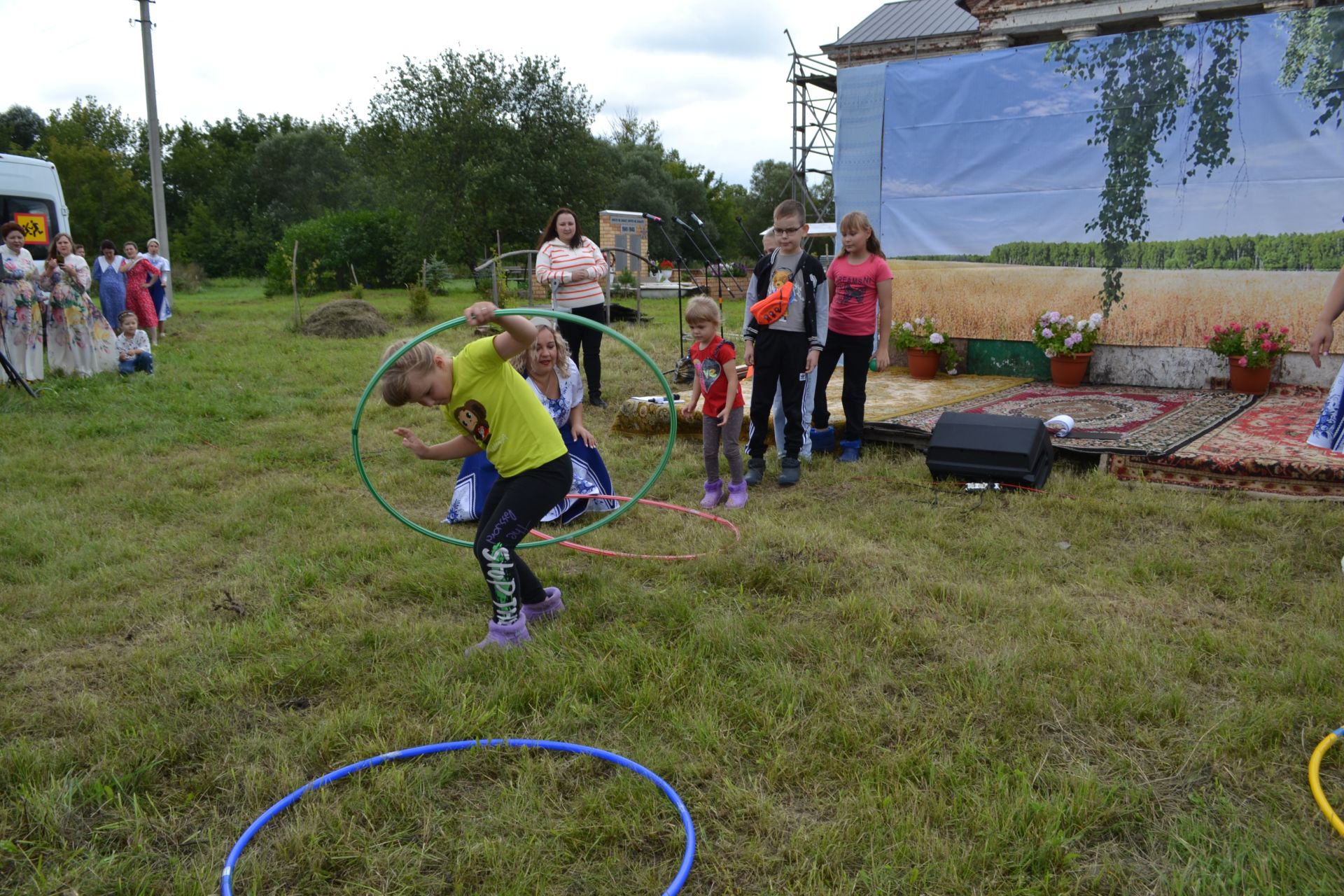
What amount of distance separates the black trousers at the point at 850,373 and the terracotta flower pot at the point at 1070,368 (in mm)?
3306

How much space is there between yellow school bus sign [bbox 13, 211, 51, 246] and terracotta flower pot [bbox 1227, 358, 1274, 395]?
14359 millimetres

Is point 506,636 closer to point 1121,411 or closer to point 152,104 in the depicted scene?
point 1121,411

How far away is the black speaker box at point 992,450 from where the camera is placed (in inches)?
205

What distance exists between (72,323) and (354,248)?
20.9 metres

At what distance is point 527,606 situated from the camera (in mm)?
3607

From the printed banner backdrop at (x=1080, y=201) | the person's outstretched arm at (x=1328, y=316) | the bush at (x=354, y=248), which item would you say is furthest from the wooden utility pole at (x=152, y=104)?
the person's outstretched arm at (x=1328, y=316)

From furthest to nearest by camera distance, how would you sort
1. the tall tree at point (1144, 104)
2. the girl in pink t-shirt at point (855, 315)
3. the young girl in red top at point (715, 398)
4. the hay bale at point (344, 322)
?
the hay bale at point (344, 322) < the tall tree at point (1144, 104) < the girl in pink t-shirt at point (855, 315) < the young girl in red top at point (715, 398)

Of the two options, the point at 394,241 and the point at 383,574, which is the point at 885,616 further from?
the point at 394,241

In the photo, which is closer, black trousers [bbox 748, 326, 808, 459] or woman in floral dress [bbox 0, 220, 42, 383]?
black trousers [bbox 748, 326, 808, 459]

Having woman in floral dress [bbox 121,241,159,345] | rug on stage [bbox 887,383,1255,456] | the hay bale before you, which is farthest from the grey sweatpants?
woman in floral dress [bbox 121,241,159,345]

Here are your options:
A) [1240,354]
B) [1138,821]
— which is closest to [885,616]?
[1138,821]

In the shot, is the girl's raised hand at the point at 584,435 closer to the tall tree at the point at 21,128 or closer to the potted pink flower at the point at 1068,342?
the potted pink flower at the point at 1068,342

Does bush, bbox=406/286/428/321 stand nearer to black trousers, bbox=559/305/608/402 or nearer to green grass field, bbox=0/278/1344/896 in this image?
black trousers, bbox=559/305/608/402

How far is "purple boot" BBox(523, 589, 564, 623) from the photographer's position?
3.61 m
